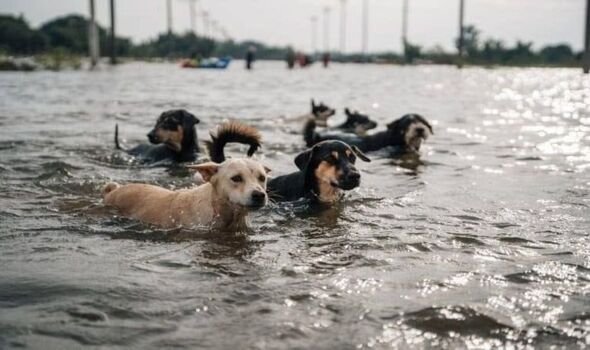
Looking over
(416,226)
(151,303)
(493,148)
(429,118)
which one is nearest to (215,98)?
(429,118)

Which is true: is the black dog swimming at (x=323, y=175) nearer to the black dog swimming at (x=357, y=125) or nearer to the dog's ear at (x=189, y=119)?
the dog's ear at (x=189, y=119)

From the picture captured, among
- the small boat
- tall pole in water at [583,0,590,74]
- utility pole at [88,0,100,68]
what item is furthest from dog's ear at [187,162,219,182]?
the small boat

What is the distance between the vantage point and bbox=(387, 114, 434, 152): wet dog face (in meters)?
12.4

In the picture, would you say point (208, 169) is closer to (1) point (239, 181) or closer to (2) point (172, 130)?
(1) point (239, 181)

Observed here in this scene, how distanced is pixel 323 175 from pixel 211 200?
1.92 m

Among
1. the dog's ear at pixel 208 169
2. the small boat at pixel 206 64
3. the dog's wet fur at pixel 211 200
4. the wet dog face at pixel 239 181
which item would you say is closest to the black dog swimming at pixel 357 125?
the dog's wet fur at pixel 211 200

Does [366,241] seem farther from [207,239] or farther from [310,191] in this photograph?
[310,191]

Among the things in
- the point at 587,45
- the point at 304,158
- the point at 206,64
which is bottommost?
the point at 304,158

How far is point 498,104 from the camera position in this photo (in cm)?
2386

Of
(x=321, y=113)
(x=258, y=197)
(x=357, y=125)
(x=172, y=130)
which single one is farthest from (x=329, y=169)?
(x=321, y=113)

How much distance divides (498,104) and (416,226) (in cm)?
1858

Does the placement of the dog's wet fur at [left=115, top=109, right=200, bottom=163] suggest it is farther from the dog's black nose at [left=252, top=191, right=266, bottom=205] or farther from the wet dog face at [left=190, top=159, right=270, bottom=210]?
the dog's black nose at [left=252, top=191, right=266, bottom=205]

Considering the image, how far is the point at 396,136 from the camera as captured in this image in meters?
12.7

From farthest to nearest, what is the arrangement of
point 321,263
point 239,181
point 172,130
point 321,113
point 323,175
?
1. point 321,113
2. point 172,130
3. point 323,175
4. point 239,181
5. point 321,263
